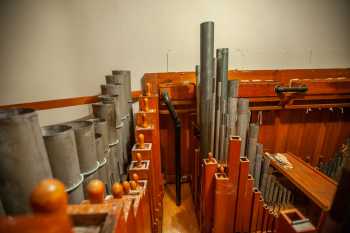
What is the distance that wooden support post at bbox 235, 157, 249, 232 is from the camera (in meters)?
0.99

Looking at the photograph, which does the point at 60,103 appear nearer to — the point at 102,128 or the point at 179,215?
the point at 102,128

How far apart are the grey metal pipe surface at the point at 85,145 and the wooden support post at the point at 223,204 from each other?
67 cm

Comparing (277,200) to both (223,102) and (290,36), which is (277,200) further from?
(290,36)

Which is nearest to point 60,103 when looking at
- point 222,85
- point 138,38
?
point 138,38

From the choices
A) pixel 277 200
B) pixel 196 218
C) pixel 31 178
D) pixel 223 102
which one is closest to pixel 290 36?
pixel 223 102

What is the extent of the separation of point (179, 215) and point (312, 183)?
1110mm

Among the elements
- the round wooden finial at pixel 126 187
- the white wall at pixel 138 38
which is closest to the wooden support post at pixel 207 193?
the round wooden finial at pixel 126 187

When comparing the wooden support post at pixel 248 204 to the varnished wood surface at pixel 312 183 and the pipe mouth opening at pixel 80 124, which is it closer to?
the varnished wood surface at pixel 312 183

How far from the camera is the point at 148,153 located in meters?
0.93

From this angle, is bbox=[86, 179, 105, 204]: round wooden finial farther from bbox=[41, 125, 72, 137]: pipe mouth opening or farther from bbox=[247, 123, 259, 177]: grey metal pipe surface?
bbox=[247, 123, 259, 177]: grey metal pipe surface

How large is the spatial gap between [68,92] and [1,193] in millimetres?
1321

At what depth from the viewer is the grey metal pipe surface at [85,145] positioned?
0.62 meters

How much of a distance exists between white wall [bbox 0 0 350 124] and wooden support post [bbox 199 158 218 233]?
993mm

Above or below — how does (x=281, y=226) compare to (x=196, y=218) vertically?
above
